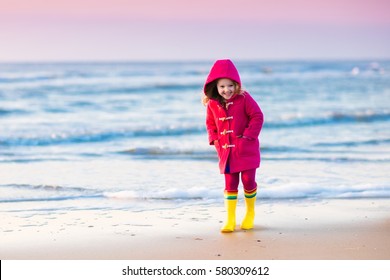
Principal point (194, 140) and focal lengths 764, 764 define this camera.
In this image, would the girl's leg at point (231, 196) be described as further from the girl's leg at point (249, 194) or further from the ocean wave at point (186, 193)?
the ocean wave at point (186, 193)

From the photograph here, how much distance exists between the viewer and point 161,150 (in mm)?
10672

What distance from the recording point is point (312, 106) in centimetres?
1914

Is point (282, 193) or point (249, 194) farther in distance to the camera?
point (282, 193)

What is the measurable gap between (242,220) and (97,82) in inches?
856

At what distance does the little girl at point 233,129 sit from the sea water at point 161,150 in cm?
110

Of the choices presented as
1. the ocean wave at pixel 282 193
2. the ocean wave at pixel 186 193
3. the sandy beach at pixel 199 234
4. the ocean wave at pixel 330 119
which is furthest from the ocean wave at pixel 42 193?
the ocean wave at pixel 330 119

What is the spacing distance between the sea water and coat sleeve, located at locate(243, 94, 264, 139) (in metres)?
1.41

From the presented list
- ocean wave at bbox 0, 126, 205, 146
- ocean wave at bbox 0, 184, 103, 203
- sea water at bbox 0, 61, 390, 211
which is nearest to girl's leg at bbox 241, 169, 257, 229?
sea water at bbox 0, 61, 390, 211

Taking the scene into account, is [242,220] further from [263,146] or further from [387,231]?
[263,146]

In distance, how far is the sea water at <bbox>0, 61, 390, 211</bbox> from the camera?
7.52 m

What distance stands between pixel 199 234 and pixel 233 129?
0.85 metres

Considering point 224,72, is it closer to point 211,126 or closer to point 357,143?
point 211,126

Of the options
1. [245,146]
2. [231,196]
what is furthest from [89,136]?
[245,146]
